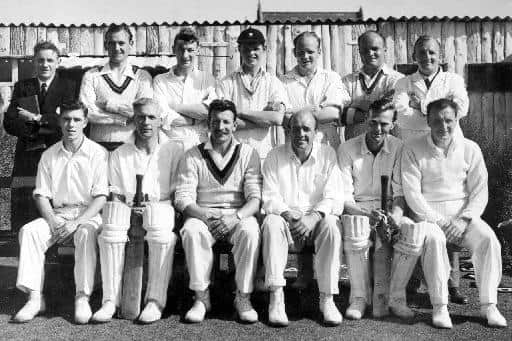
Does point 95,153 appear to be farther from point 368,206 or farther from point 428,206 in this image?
point 428,206

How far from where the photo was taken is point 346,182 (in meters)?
5.02

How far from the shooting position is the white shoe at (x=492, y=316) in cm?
429

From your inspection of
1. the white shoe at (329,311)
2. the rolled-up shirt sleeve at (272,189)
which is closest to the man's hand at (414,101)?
the rolled-up shirt sleeve at (272,189)

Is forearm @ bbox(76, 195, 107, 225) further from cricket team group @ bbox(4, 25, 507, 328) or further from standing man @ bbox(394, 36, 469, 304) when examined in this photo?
standing man @ bbox(394, 36, 469, 304)

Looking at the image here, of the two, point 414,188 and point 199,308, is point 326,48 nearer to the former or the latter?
point 414,188

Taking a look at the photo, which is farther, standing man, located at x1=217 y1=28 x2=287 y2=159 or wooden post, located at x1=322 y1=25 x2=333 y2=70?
wooden post, located at x1=322 y1=25 x2=333 y2=70

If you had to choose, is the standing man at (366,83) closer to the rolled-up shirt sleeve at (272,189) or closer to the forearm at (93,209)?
the rolled-up shirt sleeve at (272,189)

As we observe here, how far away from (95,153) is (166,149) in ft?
1.92

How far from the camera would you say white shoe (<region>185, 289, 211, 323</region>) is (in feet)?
14.3

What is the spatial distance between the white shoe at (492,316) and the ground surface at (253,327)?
55 millimetres

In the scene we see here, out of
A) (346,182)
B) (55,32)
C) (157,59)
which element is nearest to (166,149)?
(346,182)

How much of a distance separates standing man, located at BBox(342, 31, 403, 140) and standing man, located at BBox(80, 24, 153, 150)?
1860mm

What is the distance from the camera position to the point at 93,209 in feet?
16.0

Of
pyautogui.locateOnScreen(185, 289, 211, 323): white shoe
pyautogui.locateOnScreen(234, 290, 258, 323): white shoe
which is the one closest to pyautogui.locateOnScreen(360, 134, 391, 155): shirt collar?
pyautogui.locateOnScreen(234, 290, 258, 323): white shoe
